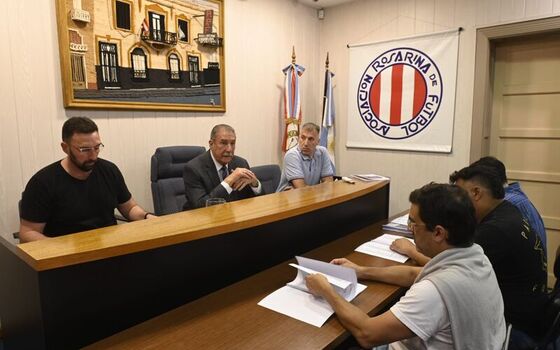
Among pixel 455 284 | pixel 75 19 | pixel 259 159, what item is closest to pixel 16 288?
pixel 455 284

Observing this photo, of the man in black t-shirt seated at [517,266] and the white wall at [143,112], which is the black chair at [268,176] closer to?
the white wall at [143,112]

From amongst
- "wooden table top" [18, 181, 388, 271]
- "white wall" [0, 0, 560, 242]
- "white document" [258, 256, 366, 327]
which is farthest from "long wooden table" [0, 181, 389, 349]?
"white wall" [0, 0, 560, 242]

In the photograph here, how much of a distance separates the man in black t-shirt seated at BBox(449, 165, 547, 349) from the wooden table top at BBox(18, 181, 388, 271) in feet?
2.24

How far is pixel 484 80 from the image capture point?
3438mm

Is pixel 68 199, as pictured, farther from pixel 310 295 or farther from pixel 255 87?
pixel 255 87

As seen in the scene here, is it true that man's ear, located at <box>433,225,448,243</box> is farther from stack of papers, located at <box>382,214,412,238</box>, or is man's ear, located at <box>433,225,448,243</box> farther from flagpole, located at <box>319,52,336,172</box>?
flagpole, located at <box>319,52,336,172</box>

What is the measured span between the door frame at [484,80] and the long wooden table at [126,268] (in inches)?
95.7

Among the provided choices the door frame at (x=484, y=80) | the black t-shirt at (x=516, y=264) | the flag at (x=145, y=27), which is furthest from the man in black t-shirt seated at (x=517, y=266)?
the flag at (x=145, y=27)

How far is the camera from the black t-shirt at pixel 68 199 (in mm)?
1969

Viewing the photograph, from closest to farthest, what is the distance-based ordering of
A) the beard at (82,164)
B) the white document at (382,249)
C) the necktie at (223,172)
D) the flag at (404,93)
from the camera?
the white document at (382,249) → the beard at (82,164) → the necktie at (223,172) → the flag at (404,93)

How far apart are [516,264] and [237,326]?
1.18 meters

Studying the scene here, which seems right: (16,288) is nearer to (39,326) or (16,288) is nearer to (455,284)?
(39,326)

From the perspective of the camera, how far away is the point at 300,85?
4363mm

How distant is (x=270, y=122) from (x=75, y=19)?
2.06 m
